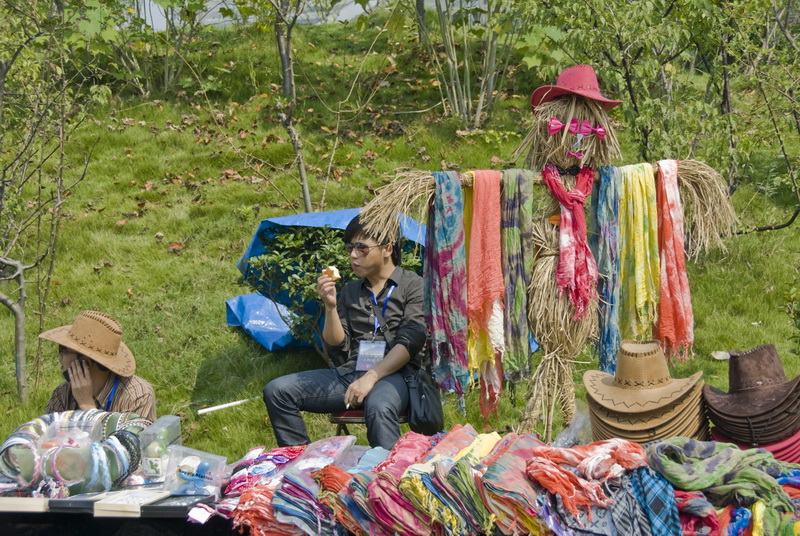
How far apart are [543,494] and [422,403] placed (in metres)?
1.42

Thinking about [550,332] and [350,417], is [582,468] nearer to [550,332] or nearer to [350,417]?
[550,332]

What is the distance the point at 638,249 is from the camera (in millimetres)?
3438

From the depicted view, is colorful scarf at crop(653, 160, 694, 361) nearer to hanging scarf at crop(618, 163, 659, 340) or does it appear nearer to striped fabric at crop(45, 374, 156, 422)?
hanging scarf at crop(618, 163, 659, 340)

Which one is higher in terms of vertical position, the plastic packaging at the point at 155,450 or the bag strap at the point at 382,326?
the bag strap at the point at 382,326

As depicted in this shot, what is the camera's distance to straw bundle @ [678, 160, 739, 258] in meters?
3.40

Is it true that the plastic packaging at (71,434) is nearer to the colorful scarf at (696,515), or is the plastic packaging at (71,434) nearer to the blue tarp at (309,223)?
the blue tarp at (309,223)

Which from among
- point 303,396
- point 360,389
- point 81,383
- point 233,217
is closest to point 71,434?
point 81,383

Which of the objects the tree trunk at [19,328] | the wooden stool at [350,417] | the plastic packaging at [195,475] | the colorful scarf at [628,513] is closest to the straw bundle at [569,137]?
the wooden stool at [350,417]

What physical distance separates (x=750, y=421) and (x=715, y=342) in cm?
275

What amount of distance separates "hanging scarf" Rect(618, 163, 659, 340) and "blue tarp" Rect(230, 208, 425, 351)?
1325 mm

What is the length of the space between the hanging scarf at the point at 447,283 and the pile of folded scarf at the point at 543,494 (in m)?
0.77

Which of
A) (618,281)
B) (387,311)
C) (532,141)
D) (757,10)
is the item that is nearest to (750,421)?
(618,281)

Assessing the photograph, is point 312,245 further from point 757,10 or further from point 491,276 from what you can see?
point 757,10

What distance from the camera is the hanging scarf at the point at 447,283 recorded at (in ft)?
11.0
